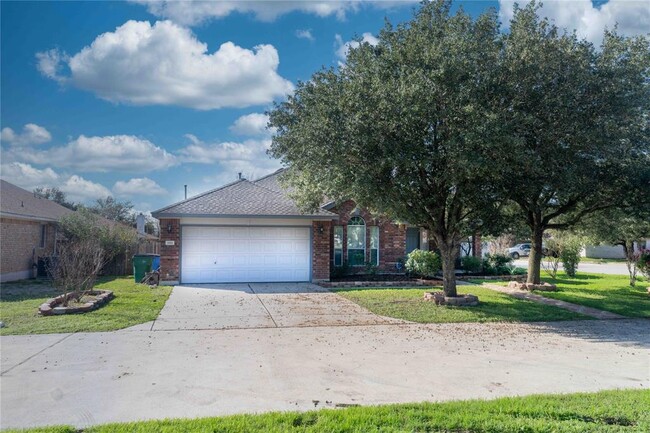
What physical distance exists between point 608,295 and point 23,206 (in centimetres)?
2202

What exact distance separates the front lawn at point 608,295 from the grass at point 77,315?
11.6 metres

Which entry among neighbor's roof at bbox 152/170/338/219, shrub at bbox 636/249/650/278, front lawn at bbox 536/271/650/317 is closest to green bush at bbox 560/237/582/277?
front lawn at bbox 536/271/650/317

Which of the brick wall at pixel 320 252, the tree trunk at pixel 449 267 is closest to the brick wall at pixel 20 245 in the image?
the brick wall at pixel 320 252

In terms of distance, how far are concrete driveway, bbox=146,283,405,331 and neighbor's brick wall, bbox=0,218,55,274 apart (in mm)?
7103

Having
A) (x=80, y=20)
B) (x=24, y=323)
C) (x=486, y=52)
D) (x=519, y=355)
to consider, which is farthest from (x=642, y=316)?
(x=80, y=20)

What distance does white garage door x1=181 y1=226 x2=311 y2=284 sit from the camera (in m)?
17.5

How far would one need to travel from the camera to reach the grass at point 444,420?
4543mm

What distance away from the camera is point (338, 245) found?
2067cm

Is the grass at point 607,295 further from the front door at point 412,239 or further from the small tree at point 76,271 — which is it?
the small tree at point 76,271

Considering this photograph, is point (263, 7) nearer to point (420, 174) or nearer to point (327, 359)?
point (420, 174)

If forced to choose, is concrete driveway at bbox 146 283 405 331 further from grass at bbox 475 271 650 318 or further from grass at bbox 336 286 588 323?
grass at bbox 475 271 650 318

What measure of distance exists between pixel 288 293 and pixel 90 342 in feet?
25.2

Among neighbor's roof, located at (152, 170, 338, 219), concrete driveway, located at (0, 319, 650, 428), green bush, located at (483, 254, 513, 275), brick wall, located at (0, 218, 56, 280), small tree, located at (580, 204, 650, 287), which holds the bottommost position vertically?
concrete driveway, located at (0, 319, 650, 428)

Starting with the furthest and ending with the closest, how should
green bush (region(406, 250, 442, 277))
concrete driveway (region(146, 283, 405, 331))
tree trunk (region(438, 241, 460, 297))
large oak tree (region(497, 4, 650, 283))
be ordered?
green bush (region(406, 250, 442, 277)) → tree trunk (region(438, 241, 460, 297)) → large oak tree (region(497, 4, 650, 283)) → concrete driveway (region(146, 283, 405, 331))
